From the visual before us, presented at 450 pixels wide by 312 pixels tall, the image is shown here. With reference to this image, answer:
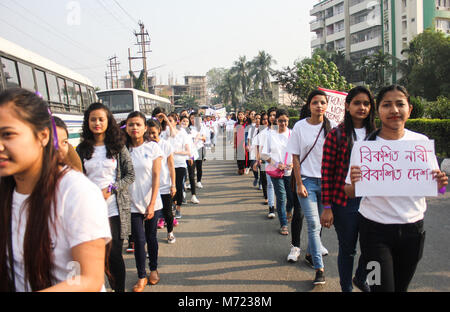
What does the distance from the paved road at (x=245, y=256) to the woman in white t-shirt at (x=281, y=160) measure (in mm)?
382

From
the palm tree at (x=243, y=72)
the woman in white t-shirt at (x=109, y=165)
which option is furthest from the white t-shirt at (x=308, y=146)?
the palm tree at (x=243, y=72)

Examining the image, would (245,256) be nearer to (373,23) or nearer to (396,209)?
(396,209)

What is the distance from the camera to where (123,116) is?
1716cm

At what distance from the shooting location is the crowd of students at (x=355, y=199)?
7.88 ft

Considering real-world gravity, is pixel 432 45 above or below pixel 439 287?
above

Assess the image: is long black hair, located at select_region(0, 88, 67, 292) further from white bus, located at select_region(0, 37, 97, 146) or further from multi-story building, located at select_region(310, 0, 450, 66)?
multi-story building, located at select_region(310, 0, 450, 66)

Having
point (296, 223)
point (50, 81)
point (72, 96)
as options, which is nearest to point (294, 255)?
point (296, 223)

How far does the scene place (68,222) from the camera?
1.39m

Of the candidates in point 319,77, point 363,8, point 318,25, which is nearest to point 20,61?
point 319,77

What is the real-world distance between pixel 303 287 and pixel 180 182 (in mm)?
3509

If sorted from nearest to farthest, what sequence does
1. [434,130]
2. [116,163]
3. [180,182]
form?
[116,163]
[180,182]
[434,130]

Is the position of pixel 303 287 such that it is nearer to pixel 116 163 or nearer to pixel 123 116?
pixel 116 163

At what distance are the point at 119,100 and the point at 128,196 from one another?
1509 centimetres

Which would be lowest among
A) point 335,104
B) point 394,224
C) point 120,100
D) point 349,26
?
point 394,224
